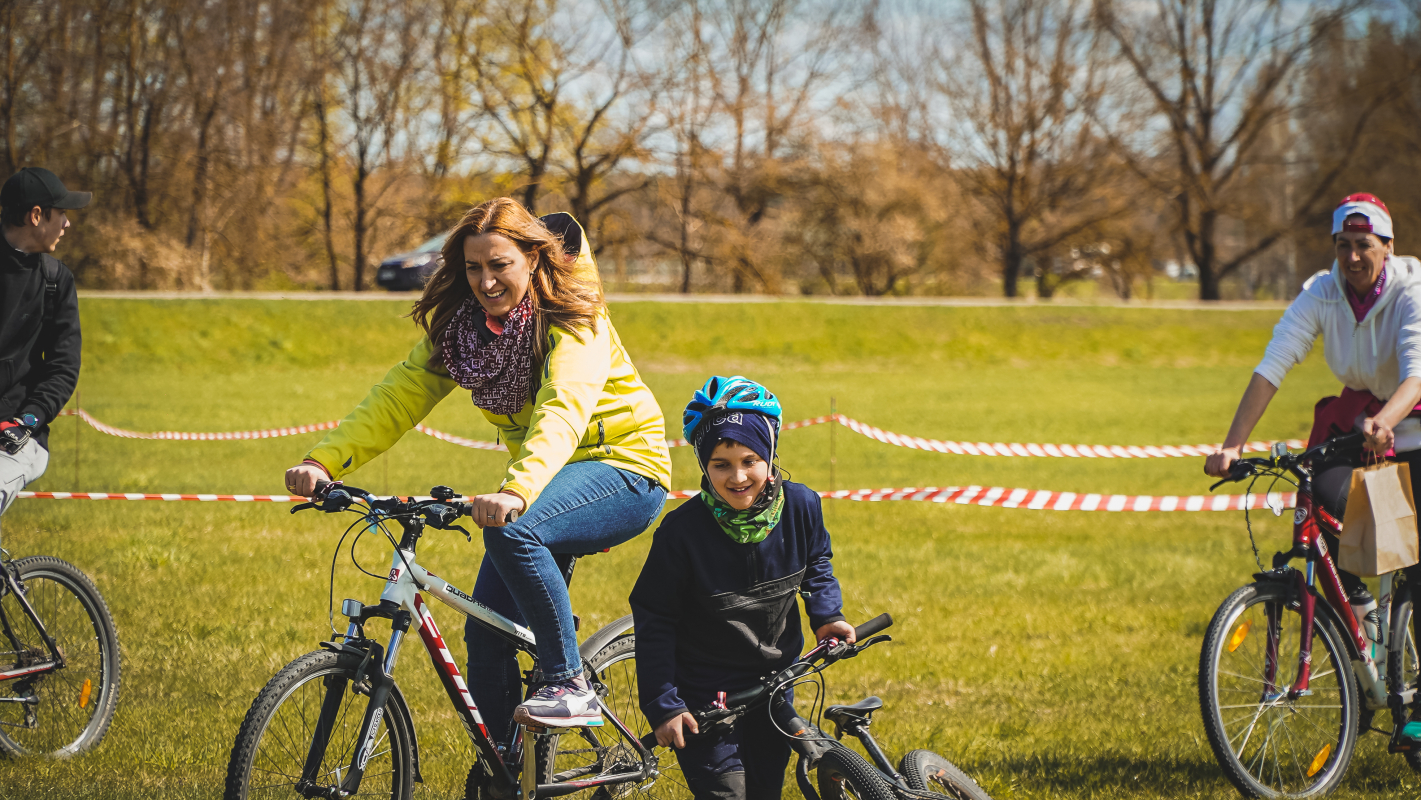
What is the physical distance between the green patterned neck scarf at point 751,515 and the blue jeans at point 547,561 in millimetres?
580

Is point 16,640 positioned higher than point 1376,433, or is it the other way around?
point 1376,433

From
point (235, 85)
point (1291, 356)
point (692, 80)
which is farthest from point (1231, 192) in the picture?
point (1291, 356)

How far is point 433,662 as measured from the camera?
3.68m

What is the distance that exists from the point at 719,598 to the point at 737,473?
14.2 inches

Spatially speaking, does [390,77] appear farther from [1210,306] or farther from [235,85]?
[1210,306]

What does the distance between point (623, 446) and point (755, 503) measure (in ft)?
2.50

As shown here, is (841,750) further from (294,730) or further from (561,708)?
(294,730)

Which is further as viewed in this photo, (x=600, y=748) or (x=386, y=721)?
(x=600, y=748)

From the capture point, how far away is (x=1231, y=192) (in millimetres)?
43969

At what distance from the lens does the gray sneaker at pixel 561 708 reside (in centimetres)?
357

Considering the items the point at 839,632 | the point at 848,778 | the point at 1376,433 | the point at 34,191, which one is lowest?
the point at 848,778

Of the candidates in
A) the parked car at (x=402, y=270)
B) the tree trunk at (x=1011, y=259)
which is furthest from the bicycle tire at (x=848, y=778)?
the tree trunk at (x=1011, y=259)

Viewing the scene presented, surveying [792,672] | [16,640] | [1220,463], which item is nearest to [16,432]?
[16,640]

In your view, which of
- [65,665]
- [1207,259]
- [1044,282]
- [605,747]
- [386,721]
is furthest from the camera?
[1044,282]
